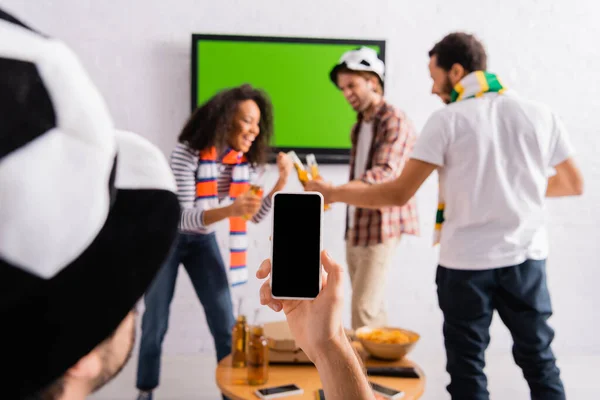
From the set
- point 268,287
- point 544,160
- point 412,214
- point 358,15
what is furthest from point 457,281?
point 358,15

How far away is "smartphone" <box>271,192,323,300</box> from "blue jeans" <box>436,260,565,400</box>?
0.95 meters

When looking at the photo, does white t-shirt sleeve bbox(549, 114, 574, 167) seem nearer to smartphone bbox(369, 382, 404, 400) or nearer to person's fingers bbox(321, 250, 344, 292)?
smartphone bbox(369, 382, 404, 400)

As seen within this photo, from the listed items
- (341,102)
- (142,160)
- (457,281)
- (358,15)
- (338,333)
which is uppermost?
(358,15)

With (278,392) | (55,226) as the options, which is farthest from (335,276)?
(278,392)

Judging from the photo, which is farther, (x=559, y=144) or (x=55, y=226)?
(x=559, y=144)

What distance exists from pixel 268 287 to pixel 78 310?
18.5 inches

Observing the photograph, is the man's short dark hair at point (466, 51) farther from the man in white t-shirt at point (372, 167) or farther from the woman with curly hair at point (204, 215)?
the woman with curly hair at point (204, 215)

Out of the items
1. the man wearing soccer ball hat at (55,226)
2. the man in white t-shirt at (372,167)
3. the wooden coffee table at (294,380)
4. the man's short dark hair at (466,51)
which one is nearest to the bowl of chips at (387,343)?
the wooden coffee table at (294,380)

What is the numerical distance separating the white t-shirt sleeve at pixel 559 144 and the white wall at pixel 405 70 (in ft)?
4.07

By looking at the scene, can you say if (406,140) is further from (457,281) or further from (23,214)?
(23,214)

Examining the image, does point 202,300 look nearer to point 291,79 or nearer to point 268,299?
point 291,79

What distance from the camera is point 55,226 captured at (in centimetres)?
35

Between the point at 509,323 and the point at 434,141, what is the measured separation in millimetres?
612

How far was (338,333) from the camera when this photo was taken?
2.52ft
